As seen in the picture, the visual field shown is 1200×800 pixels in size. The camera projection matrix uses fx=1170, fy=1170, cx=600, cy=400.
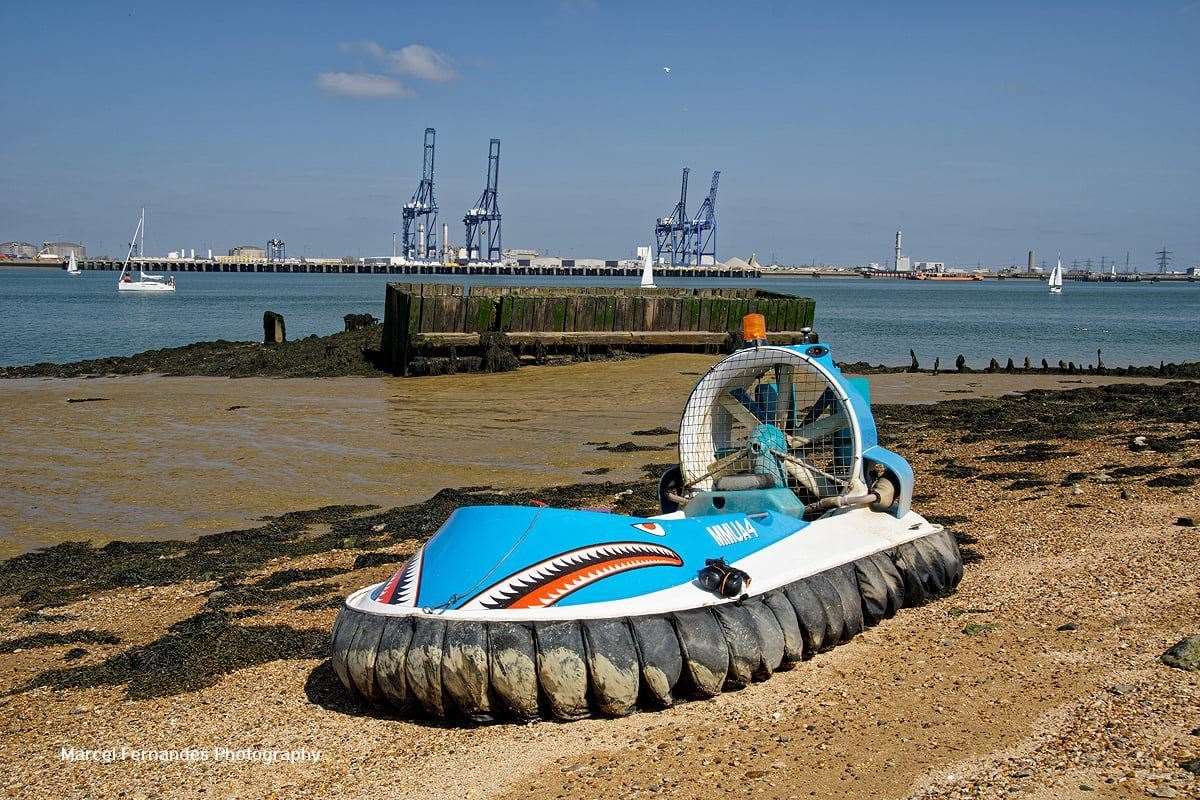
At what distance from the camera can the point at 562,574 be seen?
5547 mm

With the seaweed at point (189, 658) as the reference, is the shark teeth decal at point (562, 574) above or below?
above

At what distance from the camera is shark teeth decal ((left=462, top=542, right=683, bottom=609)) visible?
5414mm

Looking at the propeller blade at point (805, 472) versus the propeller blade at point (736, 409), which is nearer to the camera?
the propeller blade at point (805, 472)

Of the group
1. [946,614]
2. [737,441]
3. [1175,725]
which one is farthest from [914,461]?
[1175,725]

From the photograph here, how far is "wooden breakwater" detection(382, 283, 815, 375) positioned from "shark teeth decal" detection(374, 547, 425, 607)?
57.4 feet

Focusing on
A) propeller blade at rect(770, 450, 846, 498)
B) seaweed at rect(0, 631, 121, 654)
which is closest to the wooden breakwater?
seaweed at rect(0, 631, 121, 654)

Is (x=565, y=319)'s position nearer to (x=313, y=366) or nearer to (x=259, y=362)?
(x=313, y=366)

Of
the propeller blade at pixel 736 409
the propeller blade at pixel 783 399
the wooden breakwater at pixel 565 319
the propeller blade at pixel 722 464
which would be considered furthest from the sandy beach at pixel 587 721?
the wooden breakwater at pixel 565 319

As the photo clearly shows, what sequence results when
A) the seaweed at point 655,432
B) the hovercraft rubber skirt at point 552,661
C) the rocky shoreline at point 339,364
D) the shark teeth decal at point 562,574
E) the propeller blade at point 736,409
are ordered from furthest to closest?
the rocky shoreline at point 339,364 → the seaweed at point 655,432 → the propeller blade at point 736,409 → the shark teeth decal at point 562,574 → the hovercraft rubber skirt at point 552,661

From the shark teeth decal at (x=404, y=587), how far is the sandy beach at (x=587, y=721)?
A: 1.88 feet

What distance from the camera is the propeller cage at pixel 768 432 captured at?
7.48 metres

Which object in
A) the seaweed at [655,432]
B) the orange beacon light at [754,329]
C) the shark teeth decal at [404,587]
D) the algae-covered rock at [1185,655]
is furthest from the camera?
the seaweed at [655,432]

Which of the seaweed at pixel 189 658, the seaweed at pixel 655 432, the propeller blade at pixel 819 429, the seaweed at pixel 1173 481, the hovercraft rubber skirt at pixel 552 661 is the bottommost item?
the seaweed at pixel 189 658

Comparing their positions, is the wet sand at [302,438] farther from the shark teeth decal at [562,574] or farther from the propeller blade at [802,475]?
the shark teeth decal at [562,574]
